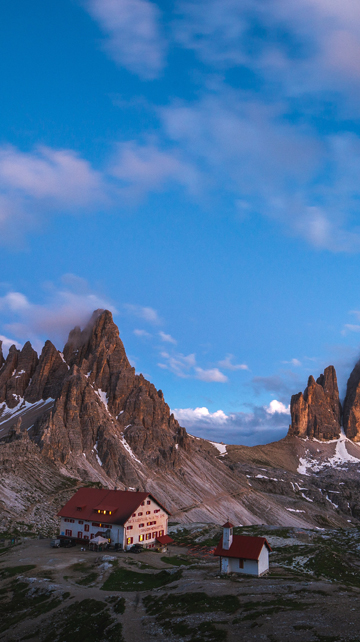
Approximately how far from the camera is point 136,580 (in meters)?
53.7

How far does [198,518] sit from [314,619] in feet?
465

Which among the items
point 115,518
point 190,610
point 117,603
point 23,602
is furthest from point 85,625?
point 115,518

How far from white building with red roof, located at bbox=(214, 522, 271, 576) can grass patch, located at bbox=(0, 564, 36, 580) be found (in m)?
25.0

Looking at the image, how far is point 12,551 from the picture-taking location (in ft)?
238

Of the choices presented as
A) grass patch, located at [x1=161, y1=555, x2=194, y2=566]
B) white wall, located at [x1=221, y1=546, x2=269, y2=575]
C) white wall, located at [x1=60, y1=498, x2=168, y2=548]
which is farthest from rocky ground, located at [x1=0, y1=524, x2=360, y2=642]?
white wall, located at [x1=60, y1=498, x2=168, y2=548]

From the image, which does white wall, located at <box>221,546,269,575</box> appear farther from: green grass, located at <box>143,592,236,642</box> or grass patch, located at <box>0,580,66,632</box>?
grass patch, located at <box>0,580,66,632</box>

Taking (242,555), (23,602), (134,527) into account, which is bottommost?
(23,602)

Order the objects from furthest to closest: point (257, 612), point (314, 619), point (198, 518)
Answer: point (198, 518) → point (257, 612) → point (314, 619)

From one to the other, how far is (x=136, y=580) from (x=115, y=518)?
2559cm

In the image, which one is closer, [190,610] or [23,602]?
[190,610]

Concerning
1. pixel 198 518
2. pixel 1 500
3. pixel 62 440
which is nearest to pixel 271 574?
pixel 1 500

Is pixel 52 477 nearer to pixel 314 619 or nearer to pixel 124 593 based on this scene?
A: pixel 124 593

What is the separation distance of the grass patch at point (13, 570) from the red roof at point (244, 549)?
25.0 metres

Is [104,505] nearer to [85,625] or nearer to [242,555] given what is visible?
[242,555]
